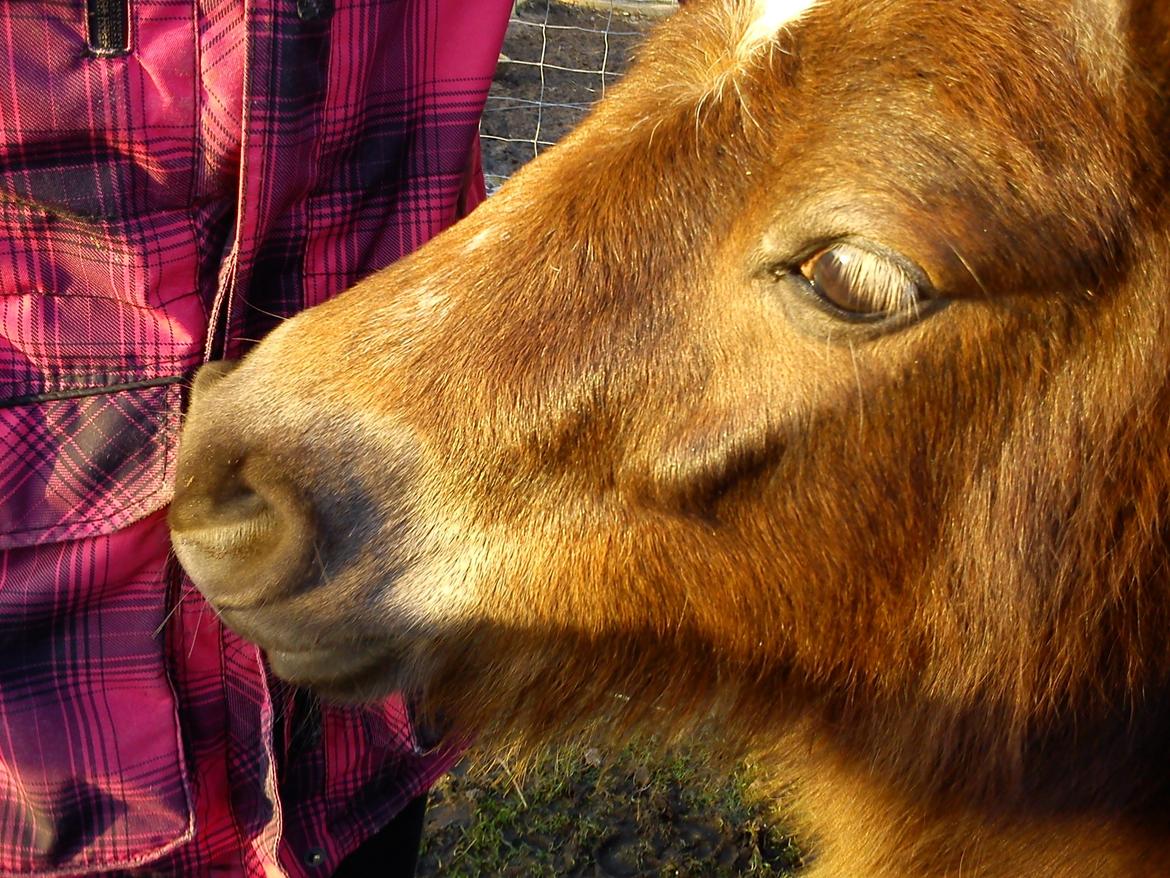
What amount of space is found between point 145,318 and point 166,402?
144 mm

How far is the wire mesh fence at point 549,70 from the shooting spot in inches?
253

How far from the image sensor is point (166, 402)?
1816 millimetres

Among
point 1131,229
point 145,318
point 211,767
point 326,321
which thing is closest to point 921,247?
point 1131,229

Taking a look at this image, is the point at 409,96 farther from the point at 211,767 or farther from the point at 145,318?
the point at 211,767

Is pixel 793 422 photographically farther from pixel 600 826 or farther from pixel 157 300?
pixel 600 826

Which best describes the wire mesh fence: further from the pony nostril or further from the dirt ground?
the pony nostril

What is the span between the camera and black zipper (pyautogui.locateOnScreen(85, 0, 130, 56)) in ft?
5.03

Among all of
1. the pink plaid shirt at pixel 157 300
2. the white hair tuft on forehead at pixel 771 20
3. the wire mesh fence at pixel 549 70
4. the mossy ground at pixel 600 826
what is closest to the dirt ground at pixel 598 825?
the mossy ground at pixel 600 826

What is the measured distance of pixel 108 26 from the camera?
1552mm

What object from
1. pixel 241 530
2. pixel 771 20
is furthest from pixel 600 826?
pixel 771 20

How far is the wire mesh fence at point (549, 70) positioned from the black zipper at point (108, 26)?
451 cm

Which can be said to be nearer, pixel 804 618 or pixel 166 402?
pixel 804 618

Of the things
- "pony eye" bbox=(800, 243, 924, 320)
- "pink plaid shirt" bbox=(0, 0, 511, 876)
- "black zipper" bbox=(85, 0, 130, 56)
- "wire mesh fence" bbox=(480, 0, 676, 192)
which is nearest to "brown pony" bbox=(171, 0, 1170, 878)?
"pony eye" bbox=(800, 243, 924, 320)

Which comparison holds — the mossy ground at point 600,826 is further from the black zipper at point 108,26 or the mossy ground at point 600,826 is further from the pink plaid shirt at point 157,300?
the black zipper at point 108,26
